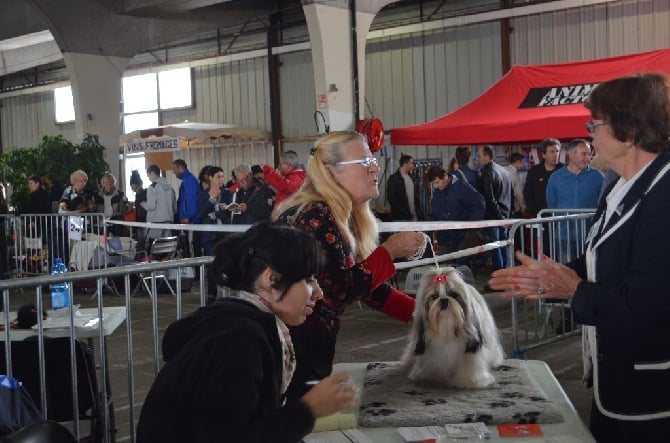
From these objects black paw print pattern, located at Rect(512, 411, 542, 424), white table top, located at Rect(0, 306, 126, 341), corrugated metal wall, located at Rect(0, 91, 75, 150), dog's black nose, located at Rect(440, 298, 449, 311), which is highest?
corrugated metal wall, located at Rect(0, 91, 75, 150)

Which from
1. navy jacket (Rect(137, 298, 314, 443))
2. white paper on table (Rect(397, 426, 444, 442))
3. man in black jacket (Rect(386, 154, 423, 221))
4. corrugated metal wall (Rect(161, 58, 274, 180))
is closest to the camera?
navy jacket (Rect(137, 298, 314, 443))

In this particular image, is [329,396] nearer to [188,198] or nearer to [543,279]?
[543,279]

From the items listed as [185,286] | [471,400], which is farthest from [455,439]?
[185,286]

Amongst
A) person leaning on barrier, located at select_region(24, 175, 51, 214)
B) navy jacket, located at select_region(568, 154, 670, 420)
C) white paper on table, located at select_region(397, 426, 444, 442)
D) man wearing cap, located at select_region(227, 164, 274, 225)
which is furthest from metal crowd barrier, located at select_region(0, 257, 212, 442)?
person leaning on barrier, located at select_region(24, 175, 51, 214)

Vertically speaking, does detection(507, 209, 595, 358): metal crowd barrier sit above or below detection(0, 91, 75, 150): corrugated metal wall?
below

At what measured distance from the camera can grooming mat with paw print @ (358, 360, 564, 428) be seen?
7.93 ft

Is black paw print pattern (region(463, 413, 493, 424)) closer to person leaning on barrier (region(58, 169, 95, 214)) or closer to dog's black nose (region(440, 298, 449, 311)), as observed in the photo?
dog's black nose (region(440, 298, 449, 311))

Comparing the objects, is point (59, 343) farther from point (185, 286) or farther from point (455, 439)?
point (185, 286)

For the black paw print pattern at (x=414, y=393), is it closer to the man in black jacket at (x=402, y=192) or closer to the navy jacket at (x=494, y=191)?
the navy jacket at (x=494, y=191)

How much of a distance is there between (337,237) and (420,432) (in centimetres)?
67

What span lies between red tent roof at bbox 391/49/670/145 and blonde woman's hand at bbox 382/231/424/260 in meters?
6.15

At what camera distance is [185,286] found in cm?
1048

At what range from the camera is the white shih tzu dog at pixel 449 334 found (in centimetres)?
293

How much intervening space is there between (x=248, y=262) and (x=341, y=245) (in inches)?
31.5
